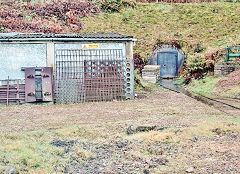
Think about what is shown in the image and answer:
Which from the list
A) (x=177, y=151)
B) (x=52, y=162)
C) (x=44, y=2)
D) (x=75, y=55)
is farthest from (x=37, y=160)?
(x=44, y=2)

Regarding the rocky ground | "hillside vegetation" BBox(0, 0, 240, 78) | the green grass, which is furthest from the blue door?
the rocky ground

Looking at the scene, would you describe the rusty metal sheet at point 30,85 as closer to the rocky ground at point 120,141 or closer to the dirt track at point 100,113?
the dirt track at point 100,113

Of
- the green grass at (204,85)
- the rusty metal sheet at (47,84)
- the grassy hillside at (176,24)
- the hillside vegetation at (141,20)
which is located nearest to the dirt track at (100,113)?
the rusty metal sheet at (47,84)

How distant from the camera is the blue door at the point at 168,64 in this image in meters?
27.6

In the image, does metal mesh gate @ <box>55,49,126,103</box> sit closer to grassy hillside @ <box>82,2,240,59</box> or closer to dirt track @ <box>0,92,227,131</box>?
dirt track @ <box>0,92,227,131</box>

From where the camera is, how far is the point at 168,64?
1088 inches

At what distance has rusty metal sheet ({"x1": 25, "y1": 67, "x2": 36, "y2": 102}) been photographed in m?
14.8

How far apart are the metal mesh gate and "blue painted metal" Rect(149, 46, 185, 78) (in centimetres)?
1216

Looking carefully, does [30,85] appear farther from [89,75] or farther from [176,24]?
[176,24]

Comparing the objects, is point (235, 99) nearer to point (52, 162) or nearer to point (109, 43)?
point (109, 43)

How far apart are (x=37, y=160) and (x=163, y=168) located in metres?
2.24

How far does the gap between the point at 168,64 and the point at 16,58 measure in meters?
14.9

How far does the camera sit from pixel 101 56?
15.9 meters

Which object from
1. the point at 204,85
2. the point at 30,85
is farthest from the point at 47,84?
the point at 204,85
